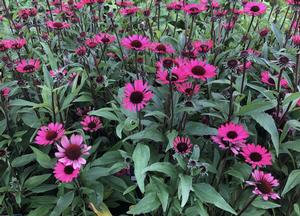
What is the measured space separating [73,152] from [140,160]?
276 millimetres

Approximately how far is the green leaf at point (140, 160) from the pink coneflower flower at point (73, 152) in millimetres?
211

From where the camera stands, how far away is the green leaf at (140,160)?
1.57 meters

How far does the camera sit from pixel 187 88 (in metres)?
1.79

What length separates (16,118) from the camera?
2.09 m

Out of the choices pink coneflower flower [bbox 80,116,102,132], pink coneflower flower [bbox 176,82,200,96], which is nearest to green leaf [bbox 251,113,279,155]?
pink coneflower flower [bbox 176,82,200,96]

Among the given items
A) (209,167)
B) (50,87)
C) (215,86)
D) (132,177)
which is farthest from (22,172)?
(215,86)

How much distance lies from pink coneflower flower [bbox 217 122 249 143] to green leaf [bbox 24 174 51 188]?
0.79 m

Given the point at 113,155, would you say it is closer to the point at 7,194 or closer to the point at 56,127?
the point at 56,127

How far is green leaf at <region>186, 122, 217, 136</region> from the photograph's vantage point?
1727mm

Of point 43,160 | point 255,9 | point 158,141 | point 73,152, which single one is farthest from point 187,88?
point 255,9

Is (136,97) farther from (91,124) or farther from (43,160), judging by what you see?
(43,160)

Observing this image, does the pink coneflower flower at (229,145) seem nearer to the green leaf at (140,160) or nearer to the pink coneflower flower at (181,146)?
the pink coneflower flower at (181,146)

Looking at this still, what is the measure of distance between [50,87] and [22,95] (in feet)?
1.25

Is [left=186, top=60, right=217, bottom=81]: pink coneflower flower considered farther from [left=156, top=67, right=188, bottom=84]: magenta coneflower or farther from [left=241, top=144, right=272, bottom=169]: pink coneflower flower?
[left=241, top=144, right=272, bottom=169]: pink coneflower flower
